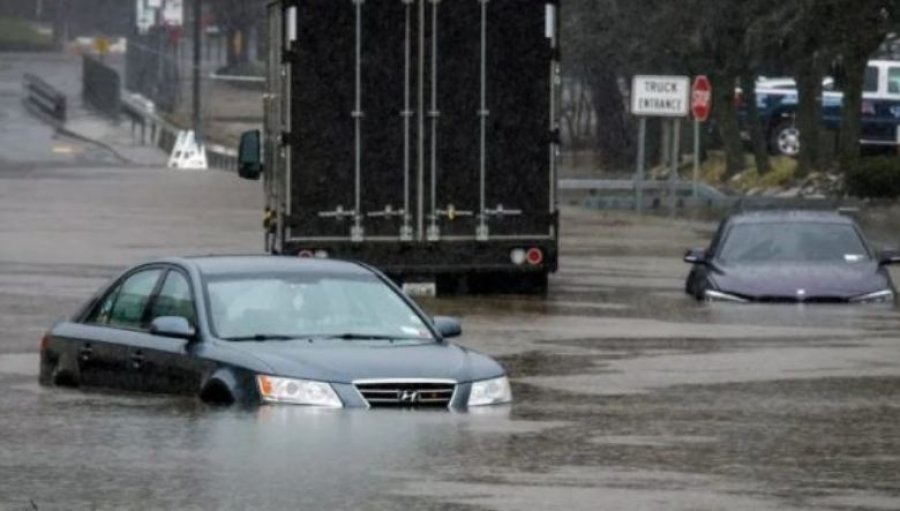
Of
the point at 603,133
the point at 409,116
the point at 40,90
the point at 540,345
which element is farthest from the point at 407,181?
the point at 40,90

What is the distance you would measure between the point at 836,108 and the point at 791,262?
3535cm

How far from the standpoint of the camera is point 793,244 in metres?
28.7

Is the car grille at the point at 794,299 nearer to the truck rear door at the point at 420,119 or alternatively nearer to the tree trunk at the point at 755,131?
the truck rear door at the point at 420,119

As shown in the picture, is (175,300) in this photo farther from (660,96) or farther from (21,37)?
(21,37)

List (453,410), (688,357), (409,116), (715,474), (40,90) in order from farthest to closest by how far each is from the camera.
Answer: (40,90)
(409,116)
(688,357)
(453,410)
(715,474)

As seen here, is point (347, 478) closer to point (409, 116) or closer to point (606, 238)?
point (409, 116)

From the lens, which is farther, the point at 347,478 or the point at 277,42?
the point at 277,42

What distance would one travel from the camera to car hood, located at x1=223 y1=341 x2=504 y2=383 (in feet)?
A: 51.3

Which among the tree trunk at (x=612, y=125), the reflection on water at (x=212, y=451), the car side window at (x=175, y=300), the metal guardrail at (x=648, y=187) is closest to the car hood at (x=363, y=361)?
the reflection on water at (x=212, y=451)

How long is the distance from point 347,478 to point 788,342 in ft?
35.7

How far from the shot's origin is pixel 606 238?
4259 centimetres

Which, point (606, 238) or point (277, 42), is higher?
point (277, 42)

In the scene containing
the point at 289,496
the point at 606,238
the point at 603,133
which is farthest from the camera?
the point at 603,133

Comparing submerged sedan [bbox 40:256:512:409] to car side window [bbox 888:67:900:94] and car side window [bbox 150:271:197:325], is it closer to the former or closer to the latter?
car side window [bbox 150:271:197:325]
